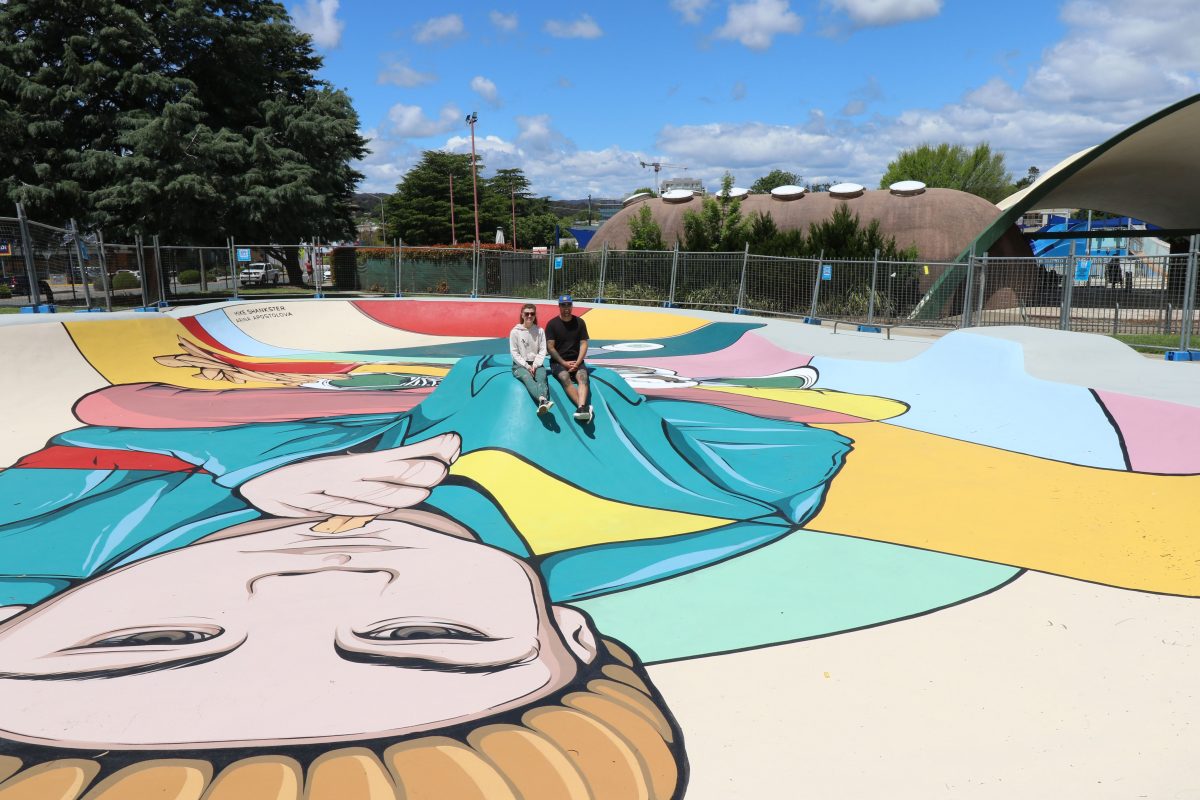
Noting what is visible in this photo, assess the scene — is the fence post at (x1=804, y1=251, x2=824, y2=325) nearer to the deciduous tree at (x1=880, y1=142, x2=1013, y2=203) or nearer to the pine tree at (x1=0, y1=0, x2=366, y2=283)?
the pine tree at (x1=0, y1=0, x2=366, y2=283)

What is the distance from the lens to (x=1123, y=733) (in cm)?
368

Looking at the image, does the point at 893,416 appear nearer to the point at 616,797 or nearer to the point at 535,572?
the point at 535,572

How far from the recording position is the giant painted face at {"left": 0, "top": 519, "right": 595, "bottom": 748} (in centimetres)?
378

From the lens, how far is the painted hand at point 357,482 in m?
6.75

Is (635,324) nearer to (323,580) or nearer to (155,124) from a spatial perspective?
(323,580)

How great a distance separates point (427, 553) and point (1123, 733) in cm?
434

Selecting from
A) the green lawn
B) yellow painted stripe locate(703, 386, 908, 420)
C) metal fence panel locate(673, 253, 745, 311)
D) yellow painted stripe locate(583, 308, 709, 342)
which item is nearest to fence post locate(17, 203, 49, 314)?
yellow painted stripe locate(583, 308, 709, 342)

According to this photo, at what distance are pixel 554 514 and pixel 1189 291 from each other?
11.1 meters

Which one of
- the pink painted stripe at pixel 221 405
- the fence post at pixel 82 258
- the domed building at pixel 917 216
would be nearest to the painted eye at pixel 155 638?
the pink painted stripe at pixel 221 405

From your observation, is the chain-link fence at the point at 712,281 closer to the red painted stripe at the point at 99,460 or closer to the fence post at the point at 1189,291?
the fence post at the point at 1189,291

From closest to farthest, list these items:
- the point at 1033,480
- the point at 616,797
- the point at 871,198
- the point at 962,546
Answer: the point at 616,797 < the point at 962,546 < the point at 1033,480 < the point at 871,198

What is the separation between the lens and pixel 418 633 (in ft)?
15.0

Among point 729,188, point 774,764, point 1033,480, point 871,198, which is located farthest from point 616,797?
point 871,198

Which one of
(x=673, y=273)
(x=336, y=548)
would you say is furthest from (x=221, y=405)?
(x=673, y=273)
